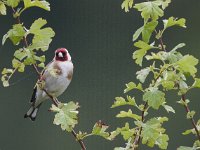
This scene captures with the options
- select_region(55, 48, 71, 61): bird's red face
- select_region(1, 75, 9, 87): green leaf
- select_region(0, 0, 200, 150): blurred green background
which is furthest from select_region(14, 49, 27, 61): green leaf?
select_region(0, 0, 200, 150): blurred green background

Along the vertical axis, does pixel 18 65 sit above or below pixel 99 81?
above

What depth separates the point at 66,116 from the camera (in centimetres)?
257

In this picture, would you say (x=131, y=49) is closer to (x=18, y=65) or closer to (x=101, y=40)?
(x=101, y=40)

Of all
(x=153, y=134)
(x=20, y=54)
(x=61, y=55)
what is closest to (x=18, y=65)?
(x=20, y=54)

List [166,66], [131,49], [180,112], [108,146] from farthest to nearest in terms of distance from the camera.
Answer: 1. [131,49]
2. [180,112]
3. [108,146]
4. [166,66]

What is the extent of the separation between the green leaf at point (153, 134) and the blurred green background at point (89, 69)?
14262 mm

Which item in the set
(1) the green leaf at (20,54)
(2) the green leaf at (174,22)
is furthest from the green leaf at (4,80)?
(2) the green leaf at (174,22)

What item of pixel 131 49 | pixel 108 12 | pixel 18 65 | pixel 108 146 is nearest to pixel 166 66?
pixel 18 65

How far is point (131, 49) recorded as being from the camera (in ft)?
65.6

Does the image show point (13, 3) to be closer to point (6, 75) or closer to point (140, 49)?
point (6, 75)

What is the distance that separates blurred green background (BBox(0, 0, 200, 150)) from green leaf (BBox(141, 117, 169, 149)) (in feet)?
46.8

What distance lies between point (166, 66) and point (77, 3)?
20.0 meters

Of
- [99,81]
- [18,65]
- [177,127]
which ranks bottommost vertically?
[177,127]

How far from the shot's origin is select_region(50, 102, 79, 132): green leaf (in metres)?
2.55
